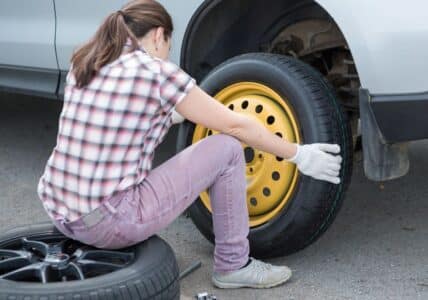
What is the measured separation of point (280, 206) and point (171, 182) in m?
0.57

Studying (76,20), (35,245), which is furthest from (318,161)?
(76,20)

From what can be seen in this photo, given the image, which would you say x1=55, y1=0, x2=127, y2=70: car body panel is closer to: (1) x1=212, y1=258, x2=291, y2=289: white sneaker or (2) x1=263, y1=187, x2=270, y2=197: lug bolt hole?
(2) x1=263, y1=187, x2=270, y2=197: lug bolt hole

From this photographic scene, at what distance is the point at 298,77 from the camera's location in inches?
130

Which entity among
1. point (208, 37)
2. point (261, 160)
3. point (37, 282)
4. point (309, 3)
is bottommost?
point (37, 282)

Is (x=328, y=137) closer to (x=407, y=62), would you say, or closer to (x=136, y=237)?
(x=407, y=62)

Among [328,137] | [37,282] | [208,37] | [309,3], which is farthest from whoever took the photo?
[208,37]

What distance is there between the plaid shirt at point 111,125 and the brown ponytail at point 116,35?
29 millimetres

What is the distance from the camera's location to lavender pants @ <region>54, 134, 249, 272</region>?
113 inches

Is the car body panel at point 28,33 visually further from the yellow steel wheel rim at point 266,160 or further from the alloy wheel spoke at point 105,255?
the alloy wheel spoke at point 105,255

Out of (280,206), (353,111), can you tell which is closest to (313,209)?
(280,206)

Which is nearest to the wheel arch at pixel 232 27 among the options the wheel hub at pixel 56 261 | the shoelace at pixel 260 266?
the shoelace at pixel 260 266

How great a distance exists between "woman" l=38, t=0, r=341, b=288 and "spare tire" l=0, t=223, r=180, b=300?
69 millimetres

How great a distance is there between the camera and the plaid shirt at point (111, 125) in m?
2.79

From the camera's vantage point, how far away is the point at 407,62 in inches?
117
